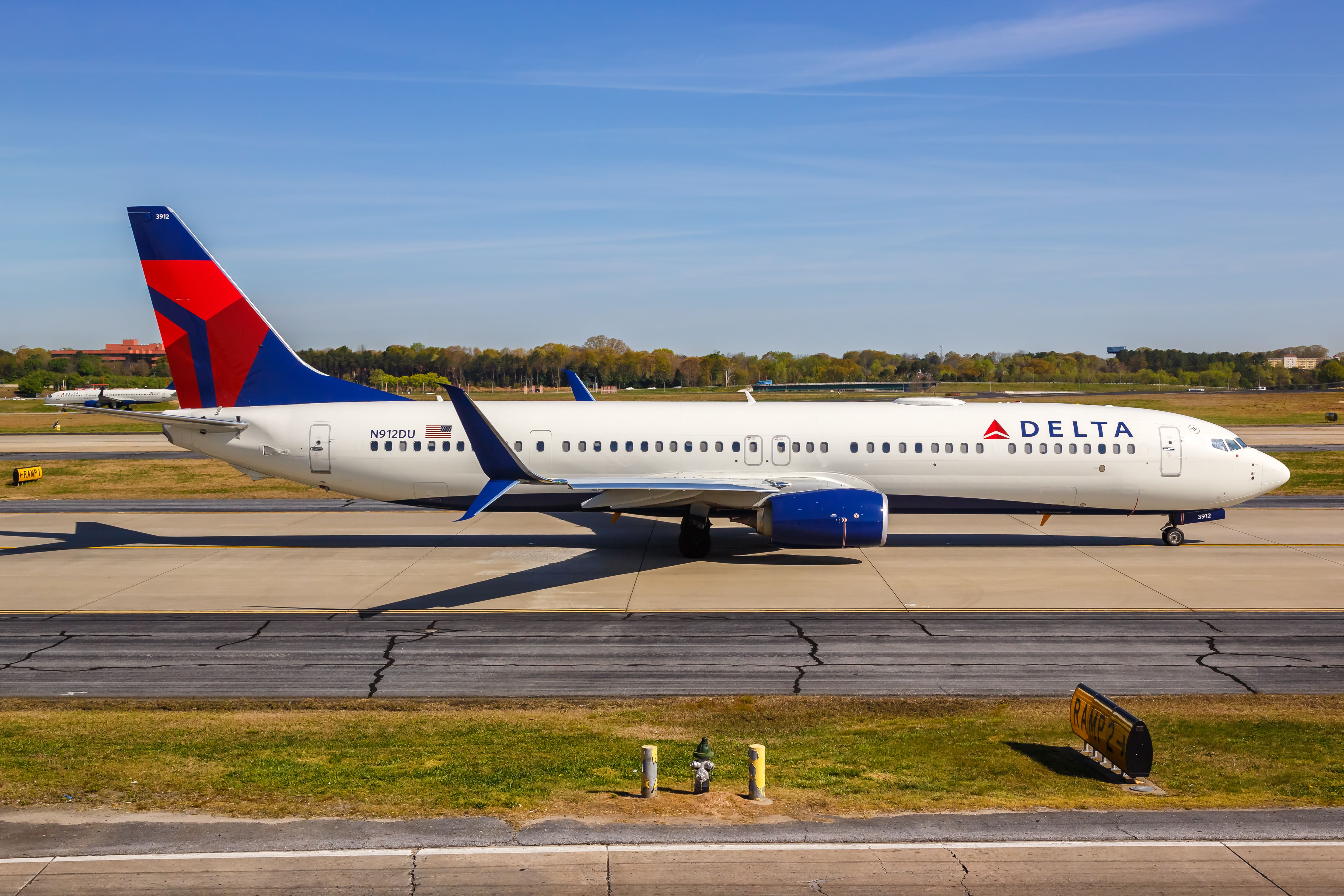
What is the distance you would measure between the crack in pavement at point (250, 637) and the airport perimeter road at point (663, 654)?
62 mm

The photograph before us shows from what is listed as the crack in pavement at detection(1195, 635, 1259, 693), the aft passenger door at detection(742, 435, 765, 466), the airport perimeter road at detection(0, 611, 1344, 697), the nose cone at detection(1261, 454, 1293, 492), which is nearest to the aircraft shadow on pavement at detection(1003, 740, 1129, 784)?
the airport perimeter road at detection(0, 611, 1344, 697)

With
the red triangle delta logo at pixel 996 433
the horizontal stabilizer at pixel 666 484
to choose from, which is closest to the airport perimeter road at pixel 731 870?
the horizontal stabilizer at pixel 666 484

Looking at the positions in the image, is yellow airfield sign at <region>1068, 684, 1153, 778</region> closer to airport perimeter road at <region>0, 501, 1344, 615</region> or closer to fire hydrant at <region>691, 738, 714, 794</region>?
fire hydrant at <region>691, 738, 714, 794</region>

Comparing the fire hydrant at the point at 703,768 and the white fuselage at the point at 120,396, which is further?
the white fuselage at the point at 120,396

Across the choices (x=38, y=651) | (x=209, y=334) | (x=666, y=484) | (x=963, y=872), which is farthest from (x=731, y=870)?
(x=209, y=334)

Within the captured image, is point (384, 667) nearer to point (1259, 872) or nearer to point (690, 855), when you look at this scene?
point (690, 855)

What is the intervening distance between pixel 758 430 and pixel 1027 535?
412 inches

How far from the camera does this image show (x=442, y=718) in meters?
15.4

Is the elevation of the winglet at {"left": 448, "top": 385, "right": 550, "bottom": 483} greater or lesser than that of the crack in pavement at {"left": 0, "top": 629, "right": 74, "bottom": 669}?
greater

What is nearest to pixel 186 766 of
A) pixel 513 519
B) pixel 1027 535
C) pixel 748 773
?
pixel 748 773

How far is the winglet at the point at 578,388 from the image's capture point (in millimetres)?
34469

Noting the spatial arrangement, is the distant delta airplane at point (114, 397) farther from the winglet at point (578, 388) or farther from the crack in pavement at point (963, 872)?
the crack in pavement at point (963, 872)

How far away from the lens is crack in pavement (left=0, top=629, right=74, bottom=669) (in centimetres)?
1836

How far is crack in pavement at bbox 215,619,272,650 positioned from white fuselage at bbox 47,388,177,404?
10030 cm
